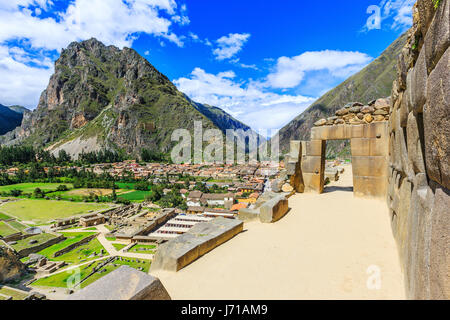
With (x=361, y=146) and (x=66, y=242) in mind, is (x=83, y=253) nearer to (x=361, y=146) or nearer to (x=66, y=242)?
(x=66, y=242)

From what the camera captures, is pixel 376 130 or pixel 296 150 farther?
pixel 296 150

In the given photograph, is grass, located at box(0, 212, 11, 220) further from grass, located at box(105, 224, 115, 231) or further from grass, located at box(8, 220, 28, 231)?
grass, located at box(105, 224, 115, 231)

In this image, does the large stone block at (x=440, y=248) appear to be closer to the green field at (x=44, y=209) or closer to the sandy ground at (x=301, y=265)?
the sandy ground at (x=301, y=265)

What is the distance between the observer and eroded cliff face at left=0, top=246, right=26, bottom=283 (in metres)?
18.9

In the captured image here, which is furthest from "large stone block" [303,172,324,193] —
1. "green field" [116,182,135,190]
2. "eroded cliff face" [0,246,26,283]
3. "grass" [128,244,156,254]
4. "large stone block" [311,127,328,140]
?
"green field" [116,182,135,190]

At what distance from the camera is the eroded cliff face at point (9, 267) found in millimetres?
18889

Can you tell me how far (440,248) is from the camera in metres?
1.43

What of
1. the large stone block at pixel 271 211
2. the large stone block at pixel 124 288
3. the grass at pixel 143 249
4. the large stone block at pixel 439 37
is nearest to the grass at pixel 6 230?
the grass at pixel 143 249

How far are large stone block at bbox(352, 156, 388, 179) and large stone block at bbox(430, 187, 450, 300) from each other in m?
6.36

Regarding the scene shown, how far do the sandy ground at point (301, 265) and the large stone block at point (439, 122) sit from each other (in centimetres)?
174

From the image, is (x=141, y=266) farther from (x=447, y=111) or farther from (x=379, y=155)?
(x=447, y=111)

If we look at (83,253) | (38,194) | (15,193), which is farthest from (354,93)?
(15,193)

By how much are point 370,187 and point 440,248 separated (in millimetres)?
6630
